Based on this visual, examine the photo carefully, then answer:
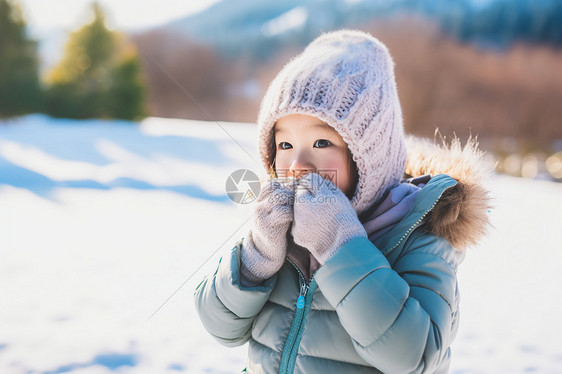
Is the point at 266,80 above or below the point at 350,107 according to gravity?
below

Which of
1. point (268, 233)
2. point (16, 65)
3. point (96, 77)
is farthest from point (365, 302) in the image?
point (96, 77)

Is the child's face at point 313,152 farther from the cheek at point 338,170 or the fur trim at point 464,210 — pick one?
the fur trim at point 464,210

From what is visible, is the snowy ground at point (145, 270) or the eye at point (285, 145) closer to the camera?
the eye at point (285, 145)

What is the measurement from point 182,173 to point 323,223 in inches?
166

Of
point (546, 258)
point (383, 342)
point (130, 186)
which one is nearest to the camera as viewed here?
point (383, 342)

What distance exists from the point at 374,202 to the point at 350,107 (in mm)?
255

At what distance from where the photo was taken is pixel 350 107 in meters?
1.07

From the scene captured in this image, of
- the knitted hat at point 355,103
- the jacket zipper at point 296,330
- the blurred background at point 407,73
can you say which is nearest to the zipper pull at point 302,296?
the jacket zipper at point 296,330

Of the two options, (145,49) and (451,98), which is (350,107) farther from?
(145,49)

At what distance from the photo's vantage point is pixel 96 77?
10.3 meters

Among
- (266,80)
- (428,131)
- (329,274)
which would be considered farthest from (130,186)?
(266,80)

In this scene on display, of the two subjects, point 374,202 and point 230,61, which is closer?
point 374,202

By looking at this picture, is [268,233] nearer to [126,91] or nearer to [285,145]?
[285,145]

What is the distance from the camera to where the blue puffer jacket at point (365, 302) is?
2.83 ft
